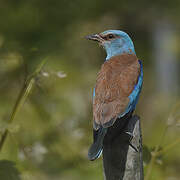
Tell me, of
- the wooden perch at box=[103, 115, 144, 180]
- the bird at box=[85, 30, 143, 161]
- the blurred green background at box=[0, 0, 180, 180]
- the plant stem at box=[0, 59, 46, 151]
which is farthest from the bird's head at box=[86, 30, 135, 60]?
the wooden perch at box=[103, 115, 144, 180]

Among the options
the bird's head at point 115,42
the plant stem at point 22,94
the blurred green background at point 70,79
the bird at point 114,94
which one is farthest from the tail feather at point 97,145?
the bird's head at point 115,42

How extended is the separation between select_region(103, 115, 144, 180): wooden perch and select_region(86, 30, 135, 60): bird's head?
5.72 feet

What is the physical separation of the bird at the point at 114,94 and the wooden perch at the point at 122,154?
0.08m

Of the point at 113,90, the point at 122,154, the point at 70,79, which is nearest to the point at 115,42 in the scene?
the point at 113,90

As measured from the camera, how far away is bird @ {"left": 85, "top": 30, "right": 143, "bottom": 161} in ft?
10.8

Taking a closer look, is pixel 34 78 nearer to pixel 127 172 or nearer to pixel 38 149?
pixel 38 149

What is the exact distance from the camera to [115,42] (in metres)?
4.95

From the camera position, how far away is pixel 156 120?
8.36 meters

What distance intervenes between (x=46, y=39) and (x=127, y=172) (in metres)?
4.94

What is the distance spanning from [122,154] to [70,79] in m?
4.88

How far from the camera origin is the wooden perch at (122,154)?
3.14m

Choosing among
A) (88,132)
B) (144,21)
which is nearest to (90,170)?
(88,132)

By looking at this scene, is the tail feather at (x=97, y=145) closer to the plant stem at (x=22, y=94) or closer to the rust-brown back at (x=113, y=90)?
the rust-brown back at (x=113, y=90)

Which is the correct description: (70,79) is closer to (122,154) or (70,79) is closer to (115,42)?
(115,42)
